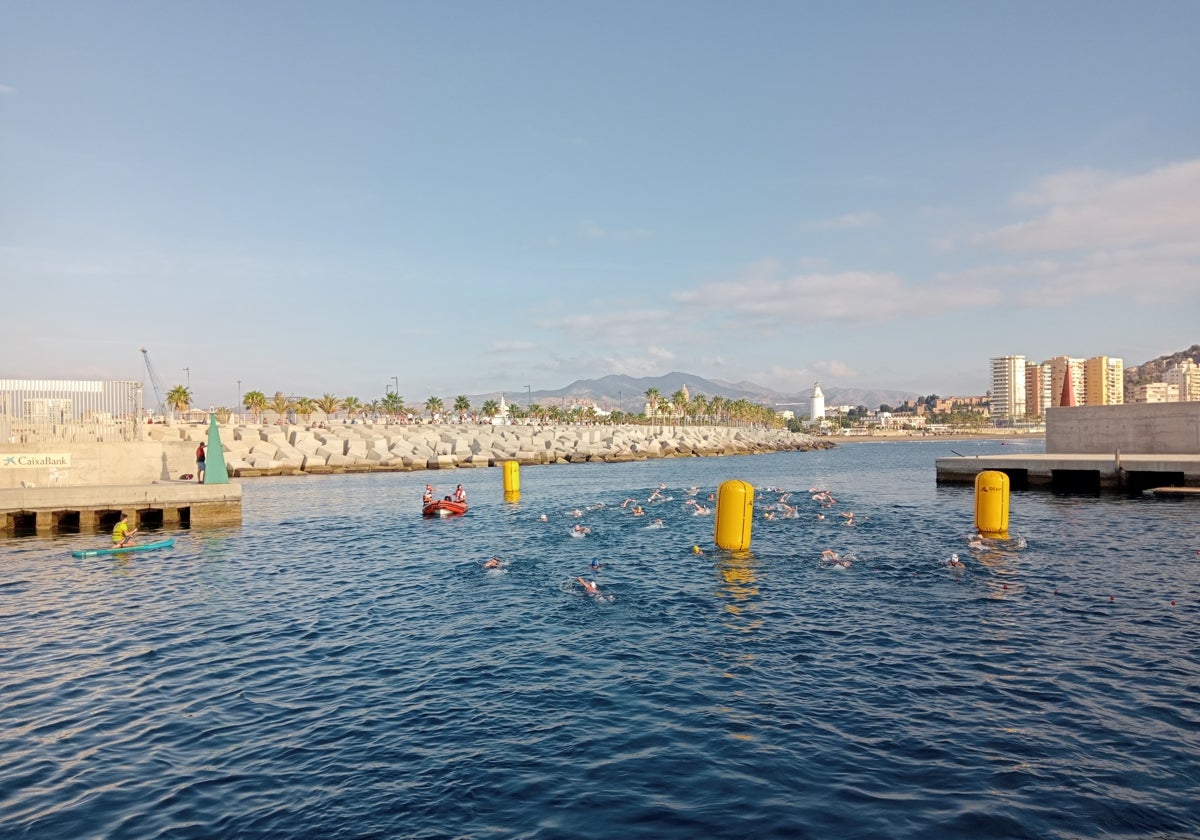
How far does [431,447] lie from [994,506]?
7902cm

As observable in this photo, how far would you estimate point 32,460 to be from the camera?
1334 inches

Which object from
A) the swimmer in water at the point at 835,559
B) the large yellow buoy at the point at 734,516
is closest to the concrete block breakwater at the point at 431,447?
the large yellow buoy at the point at 734,516

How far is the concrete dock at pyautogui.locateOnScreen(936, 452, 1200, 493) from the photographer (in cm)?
4053

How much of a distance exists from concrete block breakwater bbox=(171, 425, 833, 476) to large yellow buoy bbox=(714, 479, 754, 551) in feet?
205

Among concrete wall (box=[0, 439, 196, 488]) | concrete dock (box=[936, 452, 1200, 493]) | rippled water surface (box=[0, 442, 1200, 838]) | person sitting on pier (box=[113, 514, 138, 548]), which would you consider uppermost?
concrete wall (box=[0, 439, 196, 488])

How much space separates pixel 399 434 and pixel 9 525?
75.3m

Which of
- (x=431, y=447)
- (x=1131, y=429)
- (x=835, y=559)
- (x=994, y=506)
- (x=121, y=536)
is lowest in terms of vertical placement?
(x=835, y=559)

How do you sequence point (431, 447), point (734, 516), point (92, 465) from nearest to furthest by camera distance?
1. point (734, 516)
2. point (92, 465)
3. point (431, 447)

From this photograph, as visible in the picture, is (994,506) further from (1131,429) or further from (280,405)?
(280,405)

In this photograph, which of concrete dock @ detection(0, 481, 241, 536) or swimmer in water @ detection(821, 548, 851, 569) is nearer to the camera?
swimmer in water @ detection(821, 548, 851, 569)

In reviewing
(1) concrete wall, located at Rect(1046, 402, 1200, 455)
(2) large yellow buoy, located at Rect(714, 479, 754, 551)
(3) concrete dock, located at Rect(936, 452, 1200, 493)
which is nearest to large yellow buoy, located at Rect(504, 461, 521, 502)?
(2) large yellow buoy, located at Rect(714, 479, 754, 551)

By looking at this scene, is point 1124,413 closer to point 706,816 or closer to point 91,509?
point 706,816

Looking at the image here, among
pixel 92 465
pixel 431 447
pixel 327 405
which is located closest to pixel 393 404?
pixel 327 405

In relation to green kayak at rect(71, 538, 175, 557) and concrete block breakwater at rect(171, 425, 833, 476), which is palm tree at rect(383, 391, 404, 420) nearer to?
concrete block breakwater at rect(171, 425, 833, 476)
